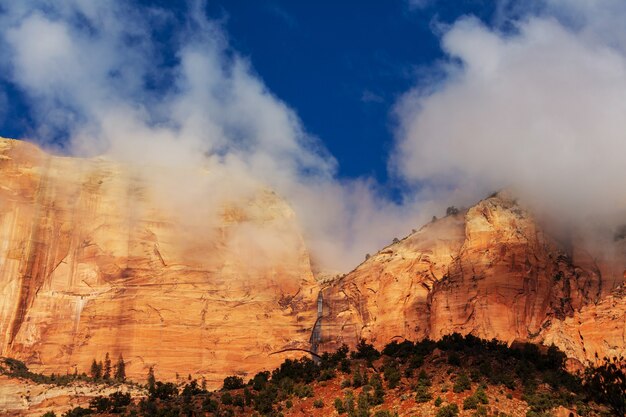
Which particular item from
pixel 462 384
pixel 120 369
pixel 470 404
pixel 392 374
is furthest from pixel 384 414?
pixel 120 369

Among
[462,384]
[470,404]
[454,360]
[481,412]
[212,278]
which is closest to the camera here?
[481,412]

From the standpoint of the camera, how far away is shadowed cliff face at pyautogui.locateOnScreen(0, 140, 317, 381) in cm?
10281

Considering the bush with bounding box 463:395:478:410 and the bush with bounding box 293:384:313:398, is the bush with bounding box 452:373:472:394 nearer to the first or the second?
the bush with bounding box 463:395:478:410

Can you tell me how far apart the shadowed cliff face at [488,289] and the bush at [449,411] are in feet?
103

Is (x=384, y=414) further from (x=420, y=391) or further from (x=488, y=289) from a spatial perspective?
(x=488, y=289)

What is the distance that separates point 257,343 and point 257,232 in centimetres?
1733

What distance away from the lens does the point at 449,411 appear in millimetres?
48281

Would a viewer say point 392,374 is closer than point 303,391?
Yes

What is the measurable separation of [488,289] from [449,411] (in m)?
42.4

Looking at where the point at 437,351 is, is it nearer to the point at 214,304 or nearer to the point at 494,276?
the point at 494,276

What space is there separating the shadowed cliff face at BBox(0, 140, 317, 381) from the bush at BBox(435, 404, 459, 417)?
56.6 metres

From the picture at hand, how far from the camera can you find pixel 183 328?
105438mm

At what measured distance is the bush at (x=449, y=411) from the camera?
48062mm

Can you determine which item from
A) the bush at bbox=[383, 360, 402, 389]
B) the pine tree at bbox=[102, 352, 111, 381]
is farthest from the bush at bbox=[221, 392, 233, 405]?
the pine tree at bbox=[102, 352, 111, 381]
